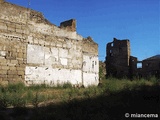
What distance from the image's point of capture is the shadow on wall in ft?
22.0

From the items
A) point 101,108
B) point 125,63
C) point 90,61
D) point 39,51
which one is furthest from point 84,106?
point 125,63

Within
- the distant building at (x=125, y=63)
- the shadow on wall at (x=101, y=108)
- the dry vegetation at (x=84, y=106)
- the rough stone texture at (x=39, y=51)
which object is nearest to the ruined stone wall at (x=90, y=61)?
the rough stone texture at (x=39, y=51)

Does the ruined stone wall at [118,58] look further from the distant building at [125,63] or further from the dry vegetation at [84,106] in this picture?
the dry vegetation at [84,106]

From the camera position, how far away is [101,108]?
25.2ft

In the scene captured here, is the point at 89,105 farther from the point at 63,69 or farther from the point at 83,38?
the point at 83,38

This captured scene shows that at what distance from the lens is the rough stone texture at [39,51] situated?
12086mm

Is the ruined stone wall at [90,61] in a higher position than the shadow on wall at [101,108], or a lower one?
higher

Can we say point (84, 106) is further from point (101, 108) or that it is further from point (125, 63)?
point (125, 63)

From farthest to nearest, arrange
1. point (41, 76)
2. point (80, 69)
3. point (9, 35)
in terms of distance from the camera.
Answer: point (80, 69)
point (41, 76)
point (9, 35)

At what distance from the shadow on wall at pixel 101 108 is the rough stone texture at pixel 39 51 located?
16.4ft

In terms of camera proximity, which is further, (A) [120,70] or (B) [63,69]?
(A) [120,70]

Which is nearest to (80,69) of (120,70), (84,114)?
(84,114)

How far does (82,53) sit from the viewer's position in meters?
15.8

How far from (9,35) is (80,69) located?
17.6ft
